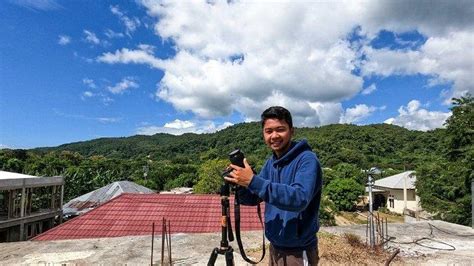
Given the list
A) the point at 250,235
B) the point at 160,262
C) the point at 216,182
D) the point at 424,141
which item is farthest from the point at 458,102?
the point at 424,141

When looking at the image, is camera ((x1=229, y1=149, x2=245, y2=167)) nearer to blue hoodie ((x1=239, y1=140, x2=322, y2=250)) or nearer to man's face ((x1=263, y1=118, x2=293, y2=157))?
blue hoodie ((x1=239, y1=140, x2=322, y2=250))

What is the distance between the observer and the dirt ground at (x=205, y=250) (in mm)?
4086

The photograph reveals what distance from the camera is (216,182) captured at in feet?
98.5

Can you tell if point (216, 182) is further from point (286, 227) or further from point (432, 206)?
point (286, 227)

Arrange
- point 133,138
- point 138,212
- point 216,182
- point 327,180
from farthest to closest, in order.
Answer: point 133,138 < point 327,180 < point 216,182 < point 138,212

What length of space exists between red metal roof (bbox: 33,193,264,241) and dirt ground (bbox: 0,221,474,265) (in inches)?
160

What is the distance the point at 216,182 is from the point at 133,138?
131 meters

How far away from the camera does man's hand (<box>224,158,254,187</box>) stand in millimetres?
1588

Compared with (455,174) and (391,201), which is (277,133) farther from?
(391,201)

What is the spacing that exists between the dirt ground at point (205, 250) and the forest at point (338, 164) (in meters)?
1.17

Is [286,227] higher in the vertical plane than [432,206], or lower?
higher

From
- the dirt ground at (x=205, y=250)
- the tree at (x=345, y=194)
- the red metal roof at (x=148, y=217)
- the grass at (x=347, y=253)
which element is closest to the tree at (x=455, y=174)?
the red metal roof at (x=148, y=217)

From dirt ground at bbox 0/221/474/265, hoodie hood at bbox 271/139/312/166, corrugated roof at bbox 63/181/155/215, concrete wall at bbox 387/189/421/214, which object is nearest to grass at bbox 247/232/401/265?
dirt ground at bbox 0/221/474/265

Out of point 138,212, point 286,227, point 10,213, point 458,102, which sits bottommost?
point 10,213
